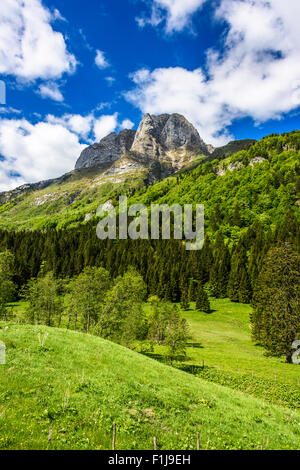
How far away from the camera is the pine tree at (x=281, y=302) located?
43625 millimetres

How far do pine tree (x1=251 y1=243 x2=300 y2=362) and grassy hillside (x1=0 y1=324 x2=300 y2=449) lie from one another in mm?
26146

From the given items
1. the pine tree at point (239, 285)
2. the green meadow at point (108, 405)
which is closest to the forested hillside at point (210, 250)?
the pine tree at point (239, 285)

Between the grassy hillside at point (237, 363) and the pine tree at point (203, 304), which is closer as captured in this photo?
the grassy hillside at point (237, 363)

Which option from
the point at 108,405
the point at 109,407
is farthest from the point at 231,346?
the point at 109,407

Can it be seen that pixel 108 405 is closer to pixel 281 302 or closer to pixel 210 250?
pixel 281 302

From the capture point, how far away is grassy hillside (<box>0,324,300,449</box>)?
11.4 metres

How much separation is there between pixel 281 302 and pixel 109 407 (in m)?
42.3

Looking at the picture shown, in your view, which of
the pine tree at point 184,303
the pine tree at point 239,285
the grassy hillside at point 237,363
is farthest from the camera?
the pine tree at point 239,285

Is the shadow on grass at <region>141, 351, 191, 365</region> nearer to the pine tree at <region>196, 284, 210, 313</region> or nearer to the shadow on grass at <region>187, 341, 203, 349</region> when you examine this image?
the shadow on grass at <region>187, 341, 203, 349</region>

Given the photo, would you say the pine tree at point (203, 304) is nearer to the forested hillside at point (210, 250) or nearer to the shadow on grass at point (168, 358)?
the forested hillside at point (210, 250)

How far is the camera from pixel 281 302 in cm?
4575

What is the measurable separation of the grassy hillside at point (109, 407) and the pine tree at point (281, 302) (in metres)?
26.1

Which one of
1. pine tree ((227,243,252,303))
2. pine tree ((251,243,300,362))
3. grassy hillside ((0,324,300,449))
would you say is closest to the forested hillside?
pine tree ((227,243,252,303))
